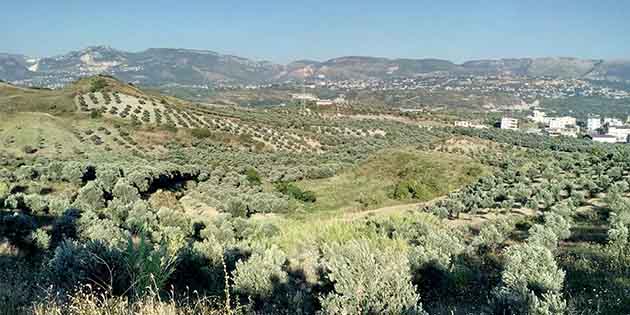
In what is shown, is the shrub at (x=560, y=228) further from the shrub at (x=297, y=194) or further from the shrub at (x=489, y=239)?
the shrub at (x=297, y=194)

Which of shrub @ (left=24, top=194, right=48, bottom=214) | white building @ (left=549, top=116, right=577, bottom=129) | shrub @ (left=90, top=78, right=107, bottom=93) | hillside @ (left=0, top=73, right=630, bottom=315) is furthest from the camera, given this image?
white building @ (left=549, top=116, right=577, bottom=129)

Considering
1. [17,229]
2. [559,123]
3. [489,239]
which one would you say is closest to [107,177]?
[17,229]

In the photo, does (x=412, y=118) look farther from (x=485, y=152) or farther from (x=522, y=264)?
(x=522, y=264)

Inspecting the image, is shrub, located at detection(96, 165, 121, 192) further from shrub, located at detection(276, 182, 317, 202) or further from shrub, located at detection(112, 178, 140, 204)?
shrub, located at detection(276, 182, 317, 202)

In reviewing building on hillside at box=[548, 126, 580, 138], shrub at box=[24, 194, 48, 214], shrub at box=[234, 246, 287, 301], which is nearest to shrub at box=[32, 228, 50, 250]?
shrub at box=[24, 194, 48, 214]

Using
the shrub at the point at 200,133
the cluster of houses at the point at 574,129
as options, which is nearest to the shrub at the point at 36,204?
the shrub at the point at 200,133

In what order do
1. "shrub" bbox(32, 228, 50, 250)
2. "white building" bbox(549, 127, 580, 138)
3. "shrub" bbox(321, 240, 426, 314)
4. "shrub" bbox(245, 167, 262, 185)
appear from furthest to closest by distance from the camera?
"white building" bbox(549, 127, 580, 138)
"shrub" bbox(245, 167, 262, 185)
"shrub" bbox(32, 228, 50, 250)
"shrub" bbox(321, 240, 426, 314)

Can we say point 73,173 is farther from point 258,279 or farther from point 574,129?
point 574,129

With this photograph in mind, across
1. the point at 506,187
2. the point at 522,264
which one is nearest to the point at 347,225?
the point at 522,264

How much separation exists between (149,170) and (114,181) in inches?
141

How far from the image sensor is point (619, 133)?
4737 inches

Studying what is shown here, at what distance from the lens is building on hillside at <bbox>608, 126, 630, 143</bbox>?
11539cm

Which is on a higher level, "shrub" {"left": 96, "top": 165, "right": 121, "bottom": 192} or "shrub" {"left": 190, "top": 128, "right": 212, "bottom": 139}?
"shrub" {"left": 96, "top": 165, "right": 121, "bottom": 192}

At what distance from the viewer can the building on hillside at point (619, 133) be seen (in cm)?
11539
